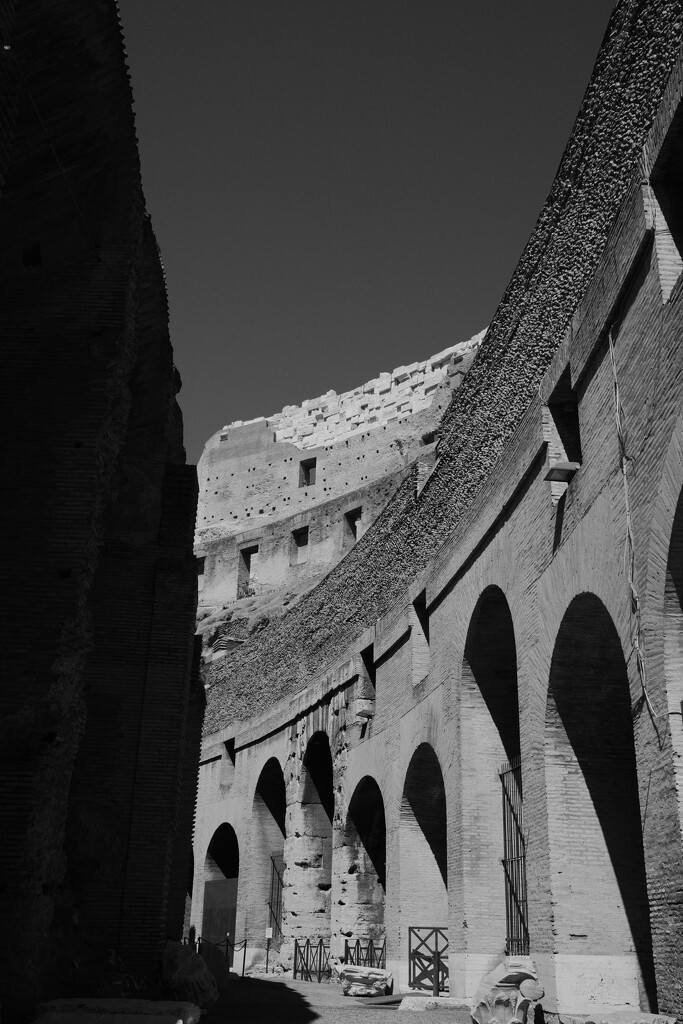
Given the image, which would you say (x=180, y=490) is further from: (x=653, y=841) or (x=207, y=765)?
(x=207, y=765)

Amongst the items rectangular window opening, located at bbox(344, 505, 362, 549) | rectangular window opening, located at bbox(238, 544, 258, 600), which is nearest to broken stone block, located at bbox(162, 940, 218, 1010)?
rectangular window opening, located at bbox(344, 505, 362, 549)

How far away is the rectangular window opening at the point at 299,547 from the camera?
1405 inches

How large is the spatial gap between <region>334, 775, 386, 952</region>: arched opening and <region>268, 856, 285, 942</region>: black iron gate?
153 inches

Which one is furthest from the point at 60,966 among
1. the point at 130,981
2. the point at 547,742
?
the point at 547,742

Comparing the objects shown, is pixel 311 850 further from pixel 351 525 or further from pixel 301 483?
pixel 301 483

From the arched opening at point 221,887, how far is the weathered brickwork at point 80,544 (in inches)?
228

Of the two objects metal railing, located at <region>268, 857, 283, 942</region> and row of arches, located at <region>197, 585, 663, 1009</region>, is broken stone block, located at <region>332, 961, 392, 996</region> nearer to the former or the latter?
row of arches, located at <region>197, 585, 663, 1009</region>

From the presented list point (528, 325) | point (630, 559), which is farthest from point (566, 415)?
point (528, 325)

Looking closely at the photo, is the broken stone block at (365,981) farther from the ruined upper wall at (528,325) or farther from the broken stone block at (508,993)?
the ruined upper wall at (528,325)

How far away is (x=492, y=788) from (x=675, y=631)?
15.1 feet

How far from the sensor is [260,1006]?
936 cm

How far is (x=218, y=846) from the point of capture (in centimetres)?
2133

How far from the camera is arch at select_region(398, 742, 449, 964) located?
38.4 ft

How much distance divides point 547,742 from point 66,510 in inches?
167
